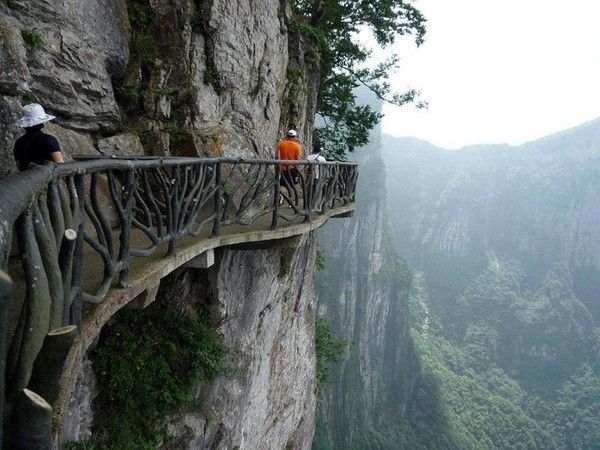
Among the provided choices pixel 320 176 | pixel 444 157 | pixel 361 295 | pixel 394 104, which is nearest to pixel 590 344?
pixel 361 295

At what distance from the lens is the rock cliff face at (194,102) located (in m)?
5.06

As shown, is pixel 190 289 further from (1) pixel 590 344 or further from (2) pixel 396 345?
(1) pixel 590 344

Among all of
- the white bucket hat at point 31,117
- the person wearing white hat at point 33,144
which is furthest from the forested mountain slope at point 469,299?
the white bucket hat at point 31,117

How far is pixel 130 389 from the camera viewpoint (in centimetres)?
498

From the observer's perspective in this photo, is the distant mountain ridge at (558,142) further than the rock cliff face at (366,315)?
Yes

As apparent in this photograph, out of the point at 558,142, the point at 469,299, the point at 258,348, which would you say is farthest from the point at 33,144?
the point at 558,142

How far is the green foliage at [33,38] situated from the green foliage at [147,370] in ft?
11.3

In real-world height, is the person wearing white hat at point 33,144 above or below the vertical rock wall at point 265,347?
above

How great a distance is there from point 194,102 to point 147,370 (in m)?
4.38

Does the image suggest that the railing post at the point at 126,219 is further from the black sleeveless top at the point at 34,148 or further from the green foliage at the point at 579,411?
the green foliage at the point at 579,411

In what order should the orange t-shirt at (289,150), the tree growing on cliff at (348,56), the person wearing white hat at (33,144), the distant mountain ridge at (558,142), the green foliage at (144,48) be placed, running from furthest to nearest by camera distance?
the distant mountain ridge at (558,142)
the tree growing on cliff at (348,56)
the orange t-shirt at (289,150)
the green foliage at (144,48)
the person wearing white hat at (33,144)

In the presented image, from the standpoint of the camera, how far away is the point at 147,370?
530cm

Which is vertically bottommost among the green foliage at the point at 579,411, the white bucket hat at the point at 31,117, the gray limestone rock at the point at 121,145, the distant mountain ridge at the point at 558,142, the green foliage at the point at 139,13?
the green foliage at the point at 579,411

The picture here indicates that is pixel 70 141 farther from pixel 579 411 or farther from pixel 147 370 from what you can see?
pixel 579 411
